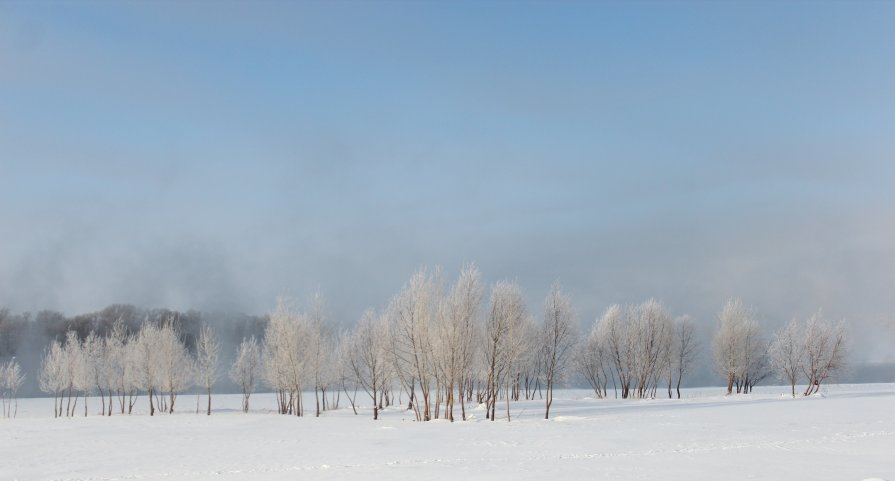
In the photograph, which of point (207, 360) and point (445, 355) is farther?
point (207, 360)

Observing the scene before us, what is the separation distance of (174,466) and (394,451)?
8.15 meters

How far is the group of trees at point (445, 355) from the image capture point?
44.2 metres

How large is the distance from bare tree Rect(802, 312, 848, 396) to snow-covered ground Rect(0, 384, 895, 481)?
24539mm

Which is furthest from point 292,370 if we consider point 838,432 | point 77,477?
point 838,432

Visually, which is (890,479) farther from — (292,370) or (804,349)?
(804,349)

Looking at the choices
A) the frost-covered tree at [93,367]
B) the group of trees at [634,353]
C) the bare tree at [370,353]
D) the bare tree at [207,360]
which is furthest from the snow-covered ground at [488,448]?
the group of trees at [634,353]

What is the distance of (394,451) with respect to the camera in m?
26.7

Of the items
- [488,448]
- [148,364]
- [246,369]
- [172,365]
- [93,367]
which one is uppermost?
[148,364]

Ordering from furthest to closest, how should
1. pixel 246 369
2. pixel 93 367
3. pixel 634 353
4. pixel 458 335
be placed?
pixel 634 353 < pixel 93 367 < pixel 246 369 < pixel 458 335

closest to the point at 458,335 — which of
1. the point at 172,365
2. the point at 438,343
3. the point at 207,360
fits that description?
the point at 438,343

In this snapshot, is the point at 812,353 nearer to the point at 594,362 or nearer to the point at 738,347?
the point at 738,347

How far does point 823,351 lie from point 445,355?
43484 mm

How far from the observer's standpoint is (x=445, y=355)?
144ft

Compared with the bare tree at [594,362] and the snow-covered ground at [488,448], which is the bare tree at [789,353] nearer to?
the bare tree at [594,362]
